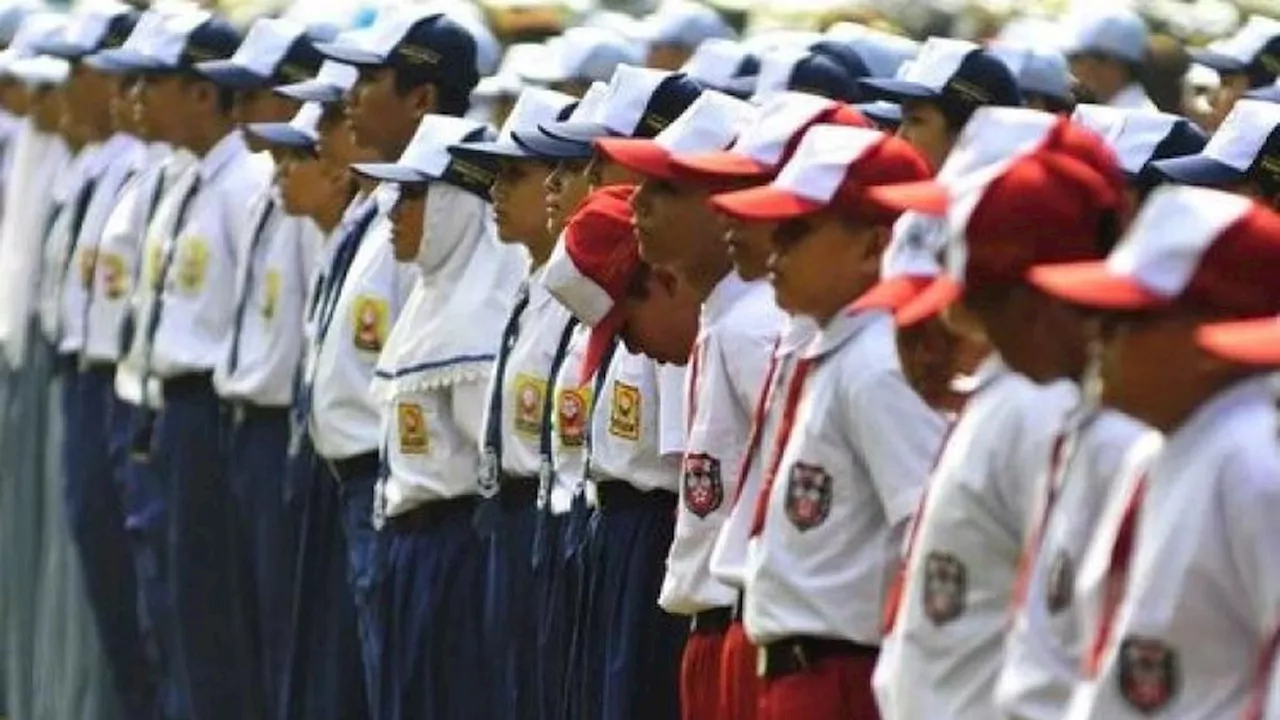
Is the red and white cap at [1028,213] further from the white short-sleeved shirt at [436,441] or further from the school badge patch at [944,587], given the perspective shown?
the white short-sleeved shirt at [436,441]

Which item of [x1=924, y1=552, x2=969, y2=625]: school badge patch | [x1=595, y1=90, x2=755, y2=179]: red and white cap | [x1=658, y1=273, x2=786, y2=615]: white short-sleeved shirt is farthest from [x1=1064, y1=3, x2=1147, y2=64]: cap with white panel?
[x1=924, y1=552, x2=969, y2=625]: school badge patch

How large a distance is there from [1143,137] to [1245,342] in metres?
3.95

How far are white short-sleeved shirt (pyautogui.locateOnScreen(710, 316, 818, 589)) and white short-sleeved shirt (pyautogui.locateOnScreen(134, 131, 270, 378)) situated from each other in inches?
188

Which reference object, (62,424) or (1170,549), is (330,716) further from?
(1170,549)

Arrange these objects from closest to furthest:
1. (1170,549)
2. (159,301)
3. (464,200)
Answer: (1170,549)
(464,200)
(159,301)

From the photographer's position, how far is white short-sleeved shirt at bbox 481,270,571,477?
10.5 meters

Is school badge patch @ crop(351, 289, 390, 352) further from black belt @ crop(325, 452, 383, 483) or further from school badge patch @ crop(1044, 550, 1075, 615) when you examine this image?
school badge patch @ crop(1044, 550, 1075, 615)

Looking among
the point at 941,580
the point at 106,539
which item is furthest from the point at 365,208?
the point at 941,580

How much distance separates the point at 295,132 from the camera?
42.1 feet

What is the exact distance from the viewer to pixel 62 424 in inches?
590

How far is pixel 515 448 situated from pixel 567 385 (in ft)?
1.46

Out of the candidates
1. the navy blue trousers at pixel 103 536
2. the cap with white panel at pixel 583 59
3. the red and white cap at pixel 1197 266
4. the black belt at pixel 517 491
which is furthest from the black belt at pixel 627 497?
the navy blue trousers at pixel 103 536

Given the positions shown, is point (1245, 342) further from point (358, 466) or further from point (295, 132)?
point (295, 132)

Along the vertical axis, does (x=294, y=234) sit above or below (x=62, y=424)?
above
